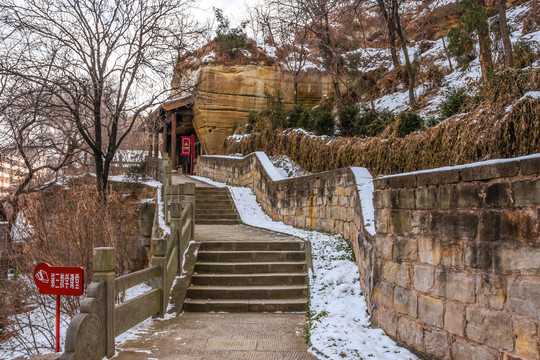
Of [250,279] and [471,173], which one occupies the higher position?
[471,173]

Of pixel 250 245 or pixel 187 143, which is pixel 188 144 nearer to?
pixel 187 143

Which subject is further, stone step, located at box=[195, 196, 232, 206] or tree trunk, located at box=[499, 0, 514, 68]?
stone step, located at box=[195, 196, 232, 206]

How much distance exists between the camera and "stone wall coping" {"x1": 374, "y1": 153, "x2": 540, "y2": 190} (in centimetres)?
290

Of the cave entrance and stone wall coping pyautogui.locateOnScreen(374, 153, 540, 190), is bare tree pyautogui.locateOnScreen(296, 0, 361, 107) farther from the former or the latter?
the cave entrance

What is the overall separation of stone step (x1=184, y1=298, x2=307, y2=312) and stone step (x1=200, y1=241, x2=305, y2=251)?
1.72 metres

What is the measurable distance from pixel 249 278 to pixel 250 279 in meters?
0.02

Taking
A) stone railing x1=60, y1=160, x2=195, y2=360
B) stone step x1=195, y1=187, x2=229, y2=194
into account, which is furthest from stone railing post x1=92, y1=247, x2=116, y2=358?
stone step x1=195, y1=187, x2=229, y2=194

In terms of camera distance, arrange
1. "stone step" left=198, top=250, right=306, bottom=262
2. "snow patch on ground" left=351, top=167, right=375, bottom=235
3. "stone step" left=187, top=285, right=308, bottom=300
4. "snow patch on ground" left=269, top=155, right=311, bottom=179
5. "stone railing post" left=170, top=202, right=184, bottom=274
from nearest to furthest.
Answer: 1. "snow patch on ground" left=351, top=167, right=375, bottom=235
2. "stone step" left=187, top=285, right=308, bottom=300
3. "stone railing post" left=170, top=202, right=184, bottom=274
4. "stone step" left=198, top=250, right=306, bottom=262
5. "snow patch on ground" left=269, top=155, right=311, bottom=179

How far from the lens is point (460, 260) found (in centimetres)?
346

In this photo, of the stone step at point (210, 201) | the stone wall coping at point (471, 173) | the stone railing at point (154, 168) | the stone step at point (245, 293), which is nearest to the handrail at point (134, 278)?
the stone step at point (245, 293)

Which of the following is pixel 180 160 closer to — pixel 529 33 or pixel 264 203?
pixel 264 203

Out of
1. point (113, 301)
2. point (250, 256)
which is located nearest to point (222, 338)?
point (113, 301)

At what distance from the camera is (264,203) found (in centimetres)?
1246

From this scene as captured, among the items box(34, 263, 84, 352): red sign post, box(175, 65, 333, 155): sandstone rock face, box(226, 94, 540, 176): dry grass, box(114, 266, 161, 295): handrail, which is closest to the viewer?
box(34, 263, 84, 352): red sign post
